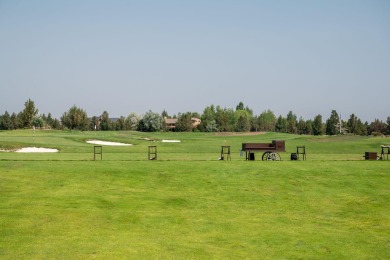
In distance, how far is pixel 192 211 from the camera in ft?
66.7

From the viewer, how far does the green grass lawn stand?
15555mm

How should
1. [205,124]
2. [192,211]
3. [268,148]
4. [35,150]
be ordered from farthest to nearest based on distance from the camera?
1. [205,124]
2. [35,150]
3. [268,148]
4. [192,211]

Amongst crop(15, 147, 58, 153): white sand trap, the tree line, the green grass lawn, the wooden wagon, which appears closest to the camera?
the green grass lawn

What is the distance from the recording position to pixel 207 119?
566 feet

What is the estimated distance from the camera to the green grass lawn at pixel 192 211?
1555 cm

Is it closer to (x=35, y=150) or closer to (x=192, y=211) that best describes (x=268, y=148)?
(x=192, y=211)

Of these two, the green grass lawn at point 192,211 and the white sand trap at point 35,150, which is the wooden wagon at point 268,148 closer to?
the green grass lawn at point 192,211

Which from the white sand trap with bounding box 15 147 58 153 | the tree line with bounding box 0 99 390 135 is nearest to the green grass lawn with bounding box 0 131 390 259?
the white sand trap with bounding box 15 147 58 153

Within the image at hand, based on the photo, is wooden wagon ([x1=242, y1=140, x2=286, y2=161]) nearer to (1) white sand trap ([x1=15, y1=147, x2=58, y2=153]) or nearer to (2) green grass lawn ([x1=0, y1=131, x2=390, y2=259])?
(2) green grass lawn ([x1=0, y1=131, x2=390, y2=259])

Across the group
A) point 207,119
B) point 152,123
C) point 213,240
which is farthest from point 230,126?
point 213,240

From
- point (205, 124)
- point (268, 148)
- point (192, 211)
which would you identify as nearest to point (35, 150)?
point (268, 148)

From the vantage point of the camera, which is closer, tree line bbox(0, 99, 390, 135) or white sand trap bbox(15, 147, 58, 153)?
white sand trap bbox(15, 147, 58, 153)

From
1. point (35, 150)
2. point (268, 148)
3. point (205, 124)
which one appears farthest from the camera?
point (205, 124)

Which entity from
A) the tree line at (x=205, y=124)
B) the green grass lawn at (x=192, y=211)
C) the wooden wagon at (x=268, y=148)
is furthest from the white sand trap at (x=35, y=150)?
the tree line at (x=205, y=124)
